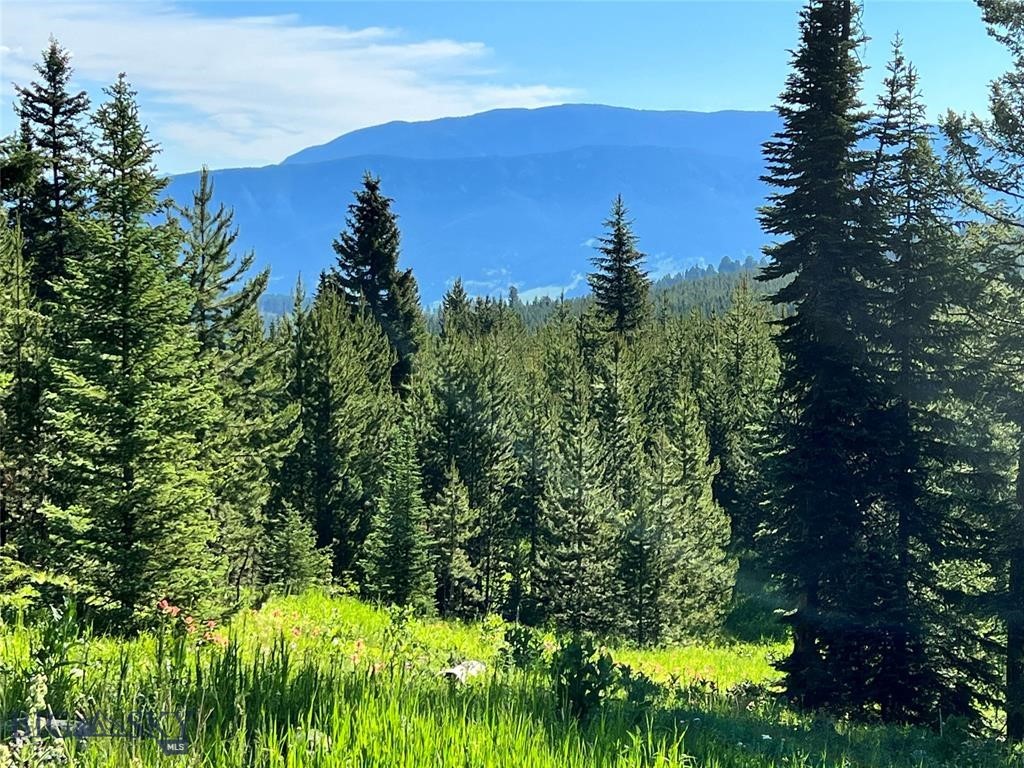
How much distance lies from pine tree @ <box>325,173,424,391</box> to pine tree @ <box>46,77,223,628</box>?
108ft

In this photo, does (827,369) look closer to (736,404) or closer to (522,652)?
(522,652)

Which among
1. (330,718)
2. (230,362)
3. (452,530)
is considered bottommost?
(452,530)

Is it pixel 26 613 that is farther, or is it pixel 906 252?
pixel 906 252

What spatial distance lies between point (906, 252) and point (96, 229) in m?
17.2

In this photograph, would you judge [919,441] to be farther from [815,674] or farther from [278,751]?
[278,751]

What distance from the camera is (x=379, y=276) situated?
4938cm

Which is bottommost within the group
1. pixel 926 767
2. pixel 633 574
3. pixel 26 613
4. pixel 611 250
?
pixel 633 574

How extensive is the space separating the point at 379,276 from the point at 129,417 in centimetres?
3803

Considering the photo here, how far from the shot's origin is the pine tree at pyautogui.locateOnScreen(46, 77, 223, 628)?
12023mm

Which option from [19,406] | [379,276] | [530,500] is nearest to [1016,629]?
[19,406]

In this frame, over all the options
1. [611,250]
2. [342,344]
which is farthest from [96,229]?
[611,250]

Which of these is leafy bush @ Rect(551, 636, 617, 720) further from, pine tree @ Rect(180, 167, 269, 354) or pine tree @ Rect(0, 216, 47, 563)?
pine tree @ Rect(180, 167, 269, 354)

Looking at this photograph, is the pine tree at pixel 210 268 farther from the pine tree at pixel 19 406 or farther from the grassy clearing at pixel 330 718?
the grassy clearing at pixel 330 718

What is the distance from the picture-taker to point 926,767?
5.99 m
